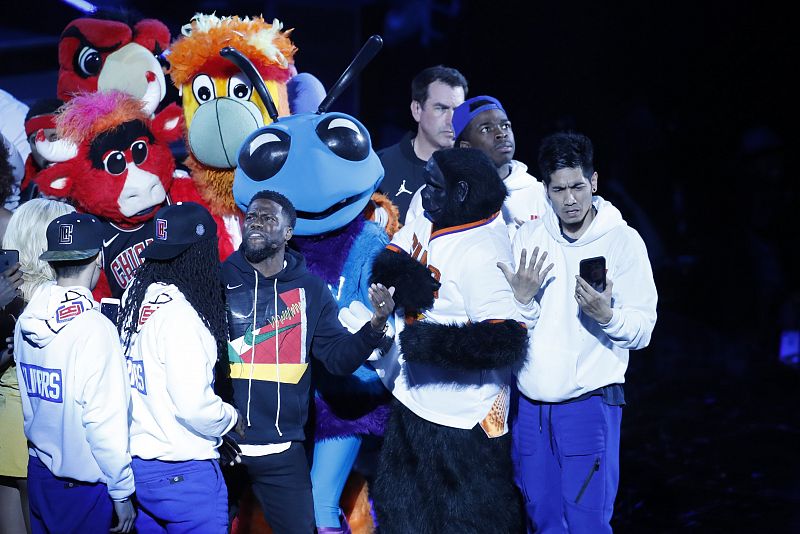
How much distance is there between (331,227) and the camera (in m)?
3.20

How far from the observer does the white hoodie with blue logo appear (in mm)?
2406

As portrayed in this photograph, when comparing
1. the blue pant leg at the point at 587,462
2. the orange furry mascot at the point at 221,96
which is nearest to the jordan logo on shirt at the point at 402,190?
the orange furry mascot at the point at 221,96

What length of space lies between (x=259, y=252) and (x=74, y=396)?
677 mm

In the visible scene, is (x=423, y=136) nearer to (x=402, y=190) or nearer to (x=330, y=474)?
(x=402, y=190)

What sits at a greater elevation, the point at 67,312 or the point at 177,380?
the point at 67,312

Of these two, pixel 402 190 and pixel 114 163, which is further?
pixel 402 190

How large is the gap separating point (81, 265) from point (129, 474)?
23.8 inches

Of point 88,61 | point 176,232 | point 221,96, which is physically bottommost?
point 176,232

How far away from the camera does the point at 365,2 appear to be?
7.19 m

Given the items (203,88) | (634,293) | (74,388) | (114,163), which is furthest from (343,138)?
(74,388)

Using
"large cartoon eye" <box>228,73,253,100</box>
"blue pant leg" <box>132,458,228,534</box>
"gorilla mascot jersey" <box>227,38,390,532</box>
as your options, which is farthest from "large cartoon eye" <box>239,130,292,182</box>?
"blue pant leg" <box>132,458,228,534</box>

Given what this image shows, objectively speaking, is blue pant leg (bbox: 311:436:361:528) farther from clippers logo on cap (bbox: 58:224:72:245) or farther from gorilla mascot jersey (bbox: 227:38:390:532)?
clippers logo on cap (bbox: 58:224:72:245)

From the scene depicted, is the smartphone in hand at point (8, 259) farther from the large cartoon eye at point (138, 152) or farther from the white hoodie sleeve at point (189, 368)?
the white hoodie sleeve at point (189, 368)

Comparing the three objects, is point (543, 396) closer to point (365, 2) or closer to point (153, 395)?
point (153, 395)
